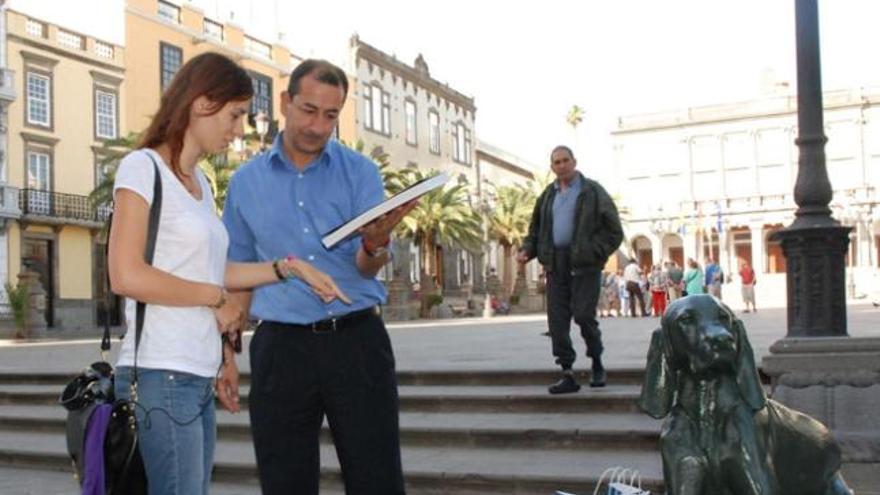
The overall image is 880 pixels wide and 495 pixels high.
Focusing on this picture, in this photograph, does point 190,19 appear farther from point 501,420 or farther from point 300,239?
point 300,239

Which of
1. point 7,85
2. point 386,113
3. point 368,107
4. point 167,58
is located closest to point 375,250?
point 7,85

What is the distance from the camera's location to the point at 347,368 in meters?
2.99

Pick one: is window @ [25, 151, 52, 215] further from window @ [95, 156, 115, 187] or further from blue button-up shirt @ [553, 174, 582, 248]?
blue button-up shirt @ [553, 174, 582, 248]

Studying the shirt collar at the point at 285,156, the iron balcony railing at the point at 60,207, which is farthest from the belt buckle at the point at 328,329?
the iron balcony railing at the point at 60,207

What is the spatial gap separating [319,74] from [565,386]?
463 centimetres

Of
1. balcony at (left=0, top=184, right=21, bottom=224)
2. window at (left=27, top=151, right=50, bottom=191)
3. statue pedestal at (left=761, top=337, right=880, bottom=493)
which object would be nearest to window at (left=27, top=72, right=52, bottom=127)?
window at (left=27, top=151, right=50, bottom=191)

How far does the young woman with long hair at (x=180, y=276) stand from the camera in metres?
2.39

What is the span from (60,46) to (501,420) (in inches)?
1210

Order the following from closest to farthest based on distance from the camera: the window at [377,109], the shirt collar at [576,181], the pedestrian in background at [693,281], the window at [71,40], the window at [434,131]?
the shirt collar at [576,181]
the pedestrian in background at [693,281]
the window at [71,40]
the window at [377,109]
the window at [434,131]

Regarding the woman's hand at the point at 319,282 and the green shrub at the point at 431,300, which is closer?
the woman's hand at the point at 319,282

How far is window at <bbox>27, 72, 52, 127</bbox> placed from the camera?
107ft

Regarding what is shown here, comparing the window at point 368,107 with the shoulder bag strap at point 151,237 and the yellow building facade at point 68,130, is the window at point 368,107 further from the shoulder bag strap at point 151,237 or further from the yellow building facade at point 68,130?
the shoulder bag strap at point 151,237

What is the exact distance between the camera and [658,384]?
222 centimetres

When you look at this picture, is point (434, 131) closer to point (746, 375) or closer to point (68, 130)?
point (68, 130)
